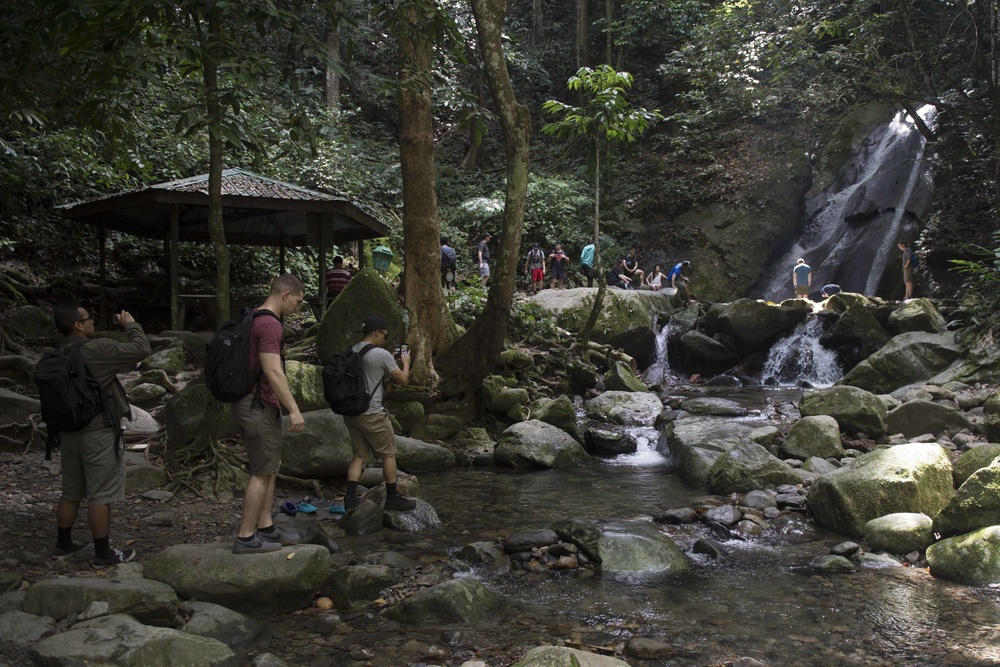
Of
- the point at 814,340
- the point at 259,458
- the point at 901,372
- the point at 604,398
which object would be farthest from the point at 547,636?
the point at 814,340

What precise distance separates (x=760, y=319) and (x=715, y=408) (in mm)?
4977

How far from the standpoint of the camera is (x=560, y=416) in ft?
35.1

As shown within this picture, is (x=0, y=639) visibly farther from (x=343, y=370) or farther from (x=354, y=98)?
(x=354, y=98)

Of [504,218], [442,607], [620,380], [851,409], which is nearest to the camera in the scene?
[442,607]

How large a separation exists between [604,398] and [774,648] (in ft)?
26.4

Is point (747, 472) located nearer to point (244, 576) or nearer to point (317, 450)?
point (317, 450)

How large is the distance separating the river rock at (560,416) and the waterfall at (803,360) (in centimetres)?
687

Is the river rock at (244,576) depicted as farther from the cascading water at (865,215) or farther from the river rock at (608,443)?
the cascading water at (865,215)

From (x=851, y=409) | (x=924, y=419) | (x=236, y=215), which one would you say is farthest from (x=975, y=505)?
(x=236, y=215)

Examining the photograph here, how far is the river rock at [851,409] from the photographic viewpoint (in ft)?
30.7

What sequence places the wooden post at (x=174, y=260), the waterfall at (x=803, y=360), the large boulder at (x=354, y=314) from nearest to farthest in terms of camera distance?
1. the large boulder at (x=354, y=314)
2. the wooden post at (x=174, y=260)
3. the waterfall at (x=803, y=360)

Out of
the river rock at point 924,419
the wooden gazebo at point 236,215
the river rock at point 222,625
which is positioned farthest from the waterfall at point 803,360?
the river rock at point 222,625

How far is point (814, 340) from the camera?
15828 millimetres

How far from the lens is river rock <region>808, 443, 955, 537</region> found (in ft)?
20.6
